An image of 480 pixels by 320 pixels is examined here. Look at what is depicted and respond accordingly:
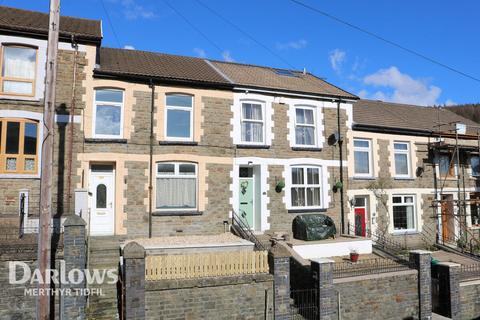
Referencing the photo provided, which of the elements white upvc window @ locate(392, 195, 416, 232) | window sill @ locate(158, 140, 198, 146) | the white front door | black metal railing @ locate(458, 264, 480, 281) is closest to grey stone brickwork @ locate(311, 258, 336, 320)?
black metal railing @ locate(458, 264, 480, 281)

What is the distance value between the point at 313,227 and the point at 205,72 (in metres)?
8.38

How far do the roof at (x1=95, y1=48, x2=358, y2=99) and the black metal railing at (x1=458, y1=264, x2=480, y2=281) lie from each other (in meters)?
9.00

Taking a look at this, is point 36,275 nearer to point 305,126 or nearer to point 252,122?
point 252,122

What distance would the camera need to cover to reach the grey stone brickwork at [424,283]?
12453 mm

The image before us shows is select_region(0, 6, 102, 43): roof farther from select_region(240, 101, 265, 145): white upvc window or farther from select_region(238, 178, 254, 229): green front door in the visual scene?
select_region(238, 178, 254, 229): green front door

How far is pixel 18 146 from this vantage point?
13344 millimetres

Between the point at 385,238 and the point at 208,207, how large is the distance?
9.61 metres

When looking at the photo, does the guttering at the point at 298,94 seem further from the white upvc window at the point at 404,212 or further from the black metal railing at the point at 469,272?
the black metal railing at the point at 469,272

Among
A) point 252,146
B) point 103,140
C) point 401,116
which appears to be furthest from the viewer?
point 401,116

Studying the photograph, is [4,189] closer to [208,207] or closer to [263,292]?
[208,207]

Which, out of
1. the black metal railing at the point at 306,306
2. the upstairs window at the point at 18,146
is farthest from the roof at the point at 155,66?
the black metal railing at the point at 306,306

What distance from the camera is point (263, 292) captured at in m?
10.5

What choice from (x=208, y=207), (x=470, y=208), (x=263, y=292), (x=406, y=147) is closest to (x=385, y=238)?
(x=406, y=147)

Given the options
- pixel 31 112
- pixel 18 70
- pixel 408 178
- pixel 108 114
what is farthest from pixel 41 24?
pixel 408 178
